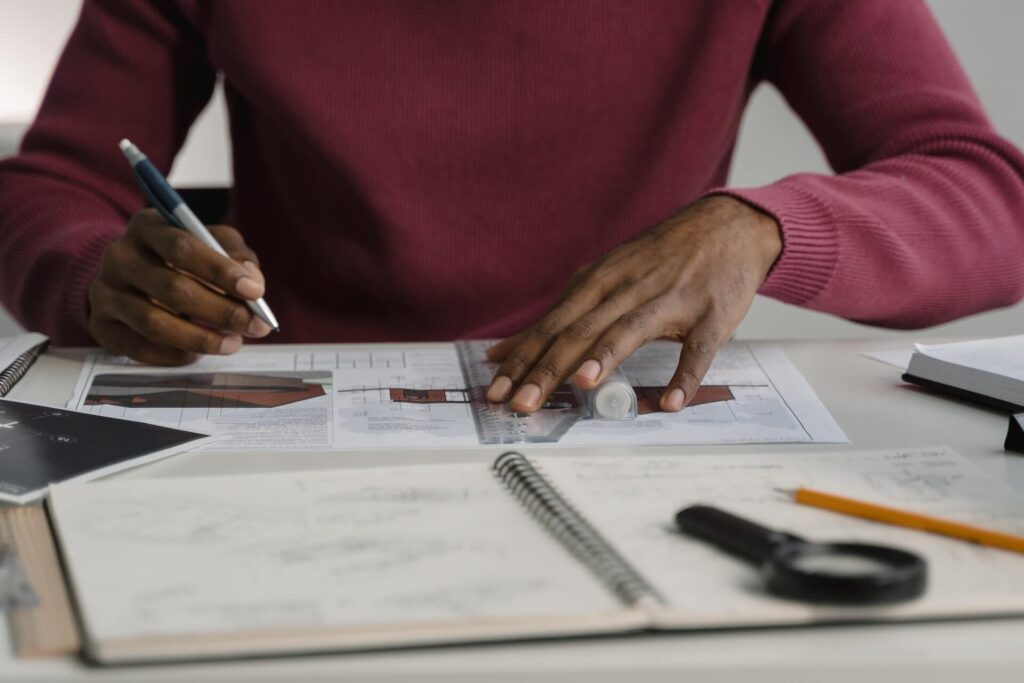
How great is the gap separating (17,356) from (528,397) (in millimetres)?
404

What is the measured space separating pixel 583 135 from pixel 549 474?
2.18ft

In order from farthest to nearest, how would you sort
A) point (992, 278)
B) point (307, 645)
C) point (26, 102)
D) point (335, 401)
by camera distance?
point (26, 102), point (992, 278), point (335, 401), point (307, 645)

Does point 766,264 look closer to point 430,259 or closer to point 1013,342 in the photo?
point 1013,342

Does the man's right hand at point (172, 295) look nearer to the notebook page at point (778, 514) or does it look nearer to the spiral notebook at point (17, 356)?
the spiral notebook at point (17, 356)

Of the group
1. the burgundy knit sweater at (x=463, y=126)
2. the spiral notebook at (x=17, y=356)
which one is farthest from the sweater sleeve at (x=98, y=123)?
the spiral notebook at (x=17, y=356)

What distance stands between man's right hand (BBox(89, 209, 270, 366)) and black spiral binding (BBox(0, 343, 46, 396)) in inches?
2.2

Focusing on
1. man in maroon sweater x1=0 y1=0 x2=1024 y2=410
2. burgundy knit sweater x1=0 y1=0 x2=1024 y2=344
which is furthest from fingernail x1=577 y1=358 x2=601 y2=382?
burgundy knit sweater x1=0 y1=0 x2=1024 y2=344

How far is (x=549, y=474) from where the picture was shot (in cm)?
60

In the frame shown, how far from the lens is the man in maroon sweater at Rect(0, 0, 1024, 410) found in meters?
1.10

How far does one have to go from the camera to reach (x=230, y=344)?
88 cm

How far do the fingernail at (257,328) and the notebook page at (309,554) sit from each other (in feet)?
0.88

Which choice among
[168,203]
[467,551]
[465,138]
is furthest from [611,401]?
[465,138]

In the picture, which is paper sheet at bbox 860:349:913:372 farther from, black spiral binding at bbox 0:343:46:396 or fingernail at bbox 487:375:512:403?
black spiral binding at bbox 0:343:46:396

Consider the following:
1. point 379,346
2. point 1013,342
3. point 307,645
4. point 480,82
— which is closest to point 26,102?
point 480,82
